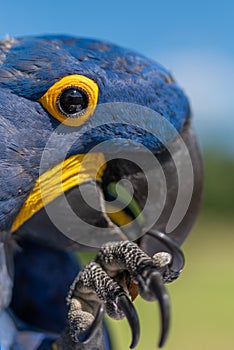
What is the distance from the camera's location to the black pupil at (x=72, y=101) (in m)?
1.44

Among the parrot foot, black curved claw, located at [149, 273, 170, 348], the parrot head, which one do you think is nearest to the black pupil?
the parrot head

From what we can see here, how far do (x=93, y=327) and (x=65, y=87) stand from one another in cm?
60

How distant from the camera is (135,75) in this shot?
5.09ft

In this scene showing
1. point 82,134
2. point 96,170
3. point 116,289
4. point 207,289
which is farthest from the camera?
point 207,289

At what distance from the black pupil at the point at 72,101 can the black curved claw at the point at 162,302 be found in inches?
18.4

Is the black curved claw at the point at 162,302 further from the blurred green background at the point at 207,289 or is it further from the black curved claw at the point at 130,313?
the blurred green background at the point at 207,289

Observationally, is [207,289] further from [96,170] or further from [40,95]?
[40,95]

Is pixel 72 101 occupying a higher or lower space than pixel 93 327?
higher

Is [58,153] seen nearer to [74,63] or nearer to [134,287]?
[74,63]

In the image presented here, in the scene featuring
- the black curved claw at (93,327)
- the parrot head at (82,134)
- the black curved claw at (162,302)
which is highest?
the parrot head at (82,134)

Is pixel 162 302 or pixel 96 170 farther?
pixel 96 170

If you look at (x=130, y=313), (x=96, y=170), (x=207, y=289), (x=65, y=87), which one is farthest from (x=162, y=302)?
(x=207, y=289)

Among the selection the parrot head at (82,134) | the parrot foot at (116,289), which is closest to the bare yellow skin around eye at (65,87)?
the parrot head at (82,134)

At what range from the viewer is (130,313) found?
4.27 ft
